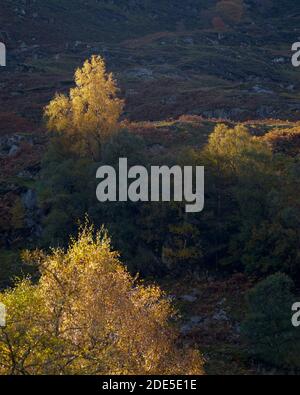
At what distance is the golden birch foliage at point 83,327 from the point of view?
752 inches

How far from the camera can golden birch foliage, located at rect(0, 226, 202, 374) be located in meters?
19.1

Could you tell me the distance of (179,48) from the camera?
409 ft

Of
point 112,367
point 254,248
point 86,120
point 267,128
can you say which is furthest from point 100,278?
point 267,128

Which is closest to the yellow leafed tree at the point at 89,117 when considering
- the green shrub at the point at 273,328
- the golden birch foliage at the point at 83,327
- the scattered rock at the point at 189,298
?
the scattered rock at the point at 189,298

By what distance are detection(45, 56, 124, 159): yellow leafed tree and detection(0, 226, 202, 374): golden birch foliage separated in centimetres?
2626

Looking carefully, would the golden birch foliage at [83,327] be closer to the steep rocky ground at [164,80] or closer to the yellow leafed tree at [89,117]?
the steep rocky ground at [164,80]

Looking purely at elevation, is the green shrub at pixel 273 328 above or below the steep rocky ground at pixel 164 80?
below

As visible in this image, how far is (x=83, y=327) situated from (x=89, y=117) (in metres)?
31.0

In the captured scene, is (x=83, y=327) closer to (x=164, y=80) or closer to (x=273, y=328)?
(x=273, y=328)

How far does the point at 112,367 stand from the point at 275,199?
24.6 metres

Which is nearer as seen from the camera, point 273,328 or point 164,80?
point 273,328

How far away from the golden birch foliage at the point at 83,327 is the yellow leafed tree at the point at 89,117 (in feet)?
86.1

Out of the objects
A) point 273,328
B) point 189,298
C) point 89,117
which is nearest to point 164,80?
point 89,117

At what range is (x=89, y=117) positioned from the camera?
4891cm
